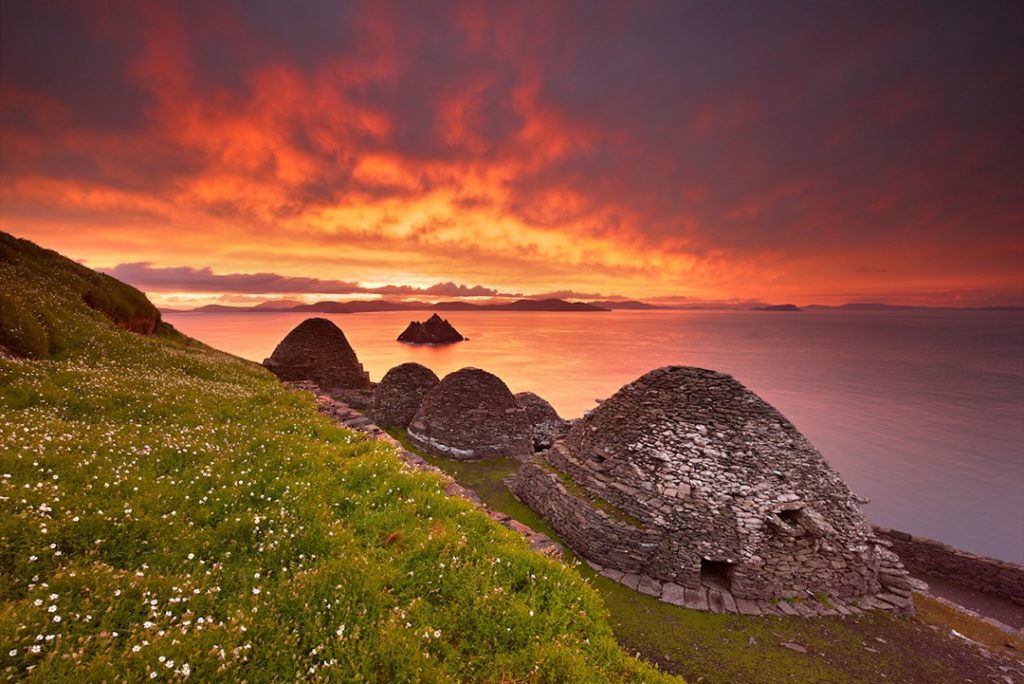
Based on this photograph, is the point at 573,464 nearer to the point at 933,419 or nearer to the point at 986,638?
the point at 986,638

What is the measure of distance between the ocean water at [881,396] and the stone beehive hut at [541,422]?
26623 mm

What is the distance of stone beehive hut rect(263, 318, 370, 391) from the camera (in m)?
36.3

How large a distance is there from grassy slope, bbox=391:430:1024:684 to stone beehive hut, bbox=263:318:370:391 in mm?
31388

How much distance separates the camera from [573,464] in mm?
17141

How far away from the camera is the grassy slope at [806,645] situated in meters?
10.7

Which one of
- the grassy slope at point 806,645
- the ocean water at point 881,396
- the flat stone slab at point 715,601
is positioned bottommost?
the ocean water at point 881,396

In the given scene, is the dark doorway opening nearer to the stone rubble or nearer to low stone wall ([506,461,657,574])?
the stone rubble

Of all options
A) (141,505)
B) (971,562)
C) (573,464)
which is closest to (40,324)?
(141,505)

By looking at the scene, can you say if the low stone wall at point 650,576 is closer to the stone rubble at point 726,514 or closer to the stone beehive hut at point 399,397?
the stone rubble at point 726,514

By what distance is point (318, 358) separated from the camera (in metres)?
37.2

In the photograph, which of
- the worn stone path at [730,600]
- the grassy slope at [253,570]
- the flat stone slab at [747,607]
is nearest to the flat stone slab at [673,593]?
the worn stone path at [730,600]

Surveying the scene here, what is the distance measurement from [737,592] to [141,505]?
16482 millimetres

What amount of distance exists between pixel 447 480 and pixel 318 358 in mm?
32464

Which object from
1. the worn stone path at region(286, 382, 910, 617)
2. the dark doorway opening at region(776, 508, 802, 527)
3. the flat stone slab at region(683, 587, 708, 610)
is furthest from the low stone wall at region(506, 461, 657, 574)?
Answer: the dark doorway opening at region(776, 508, 802, 527)
